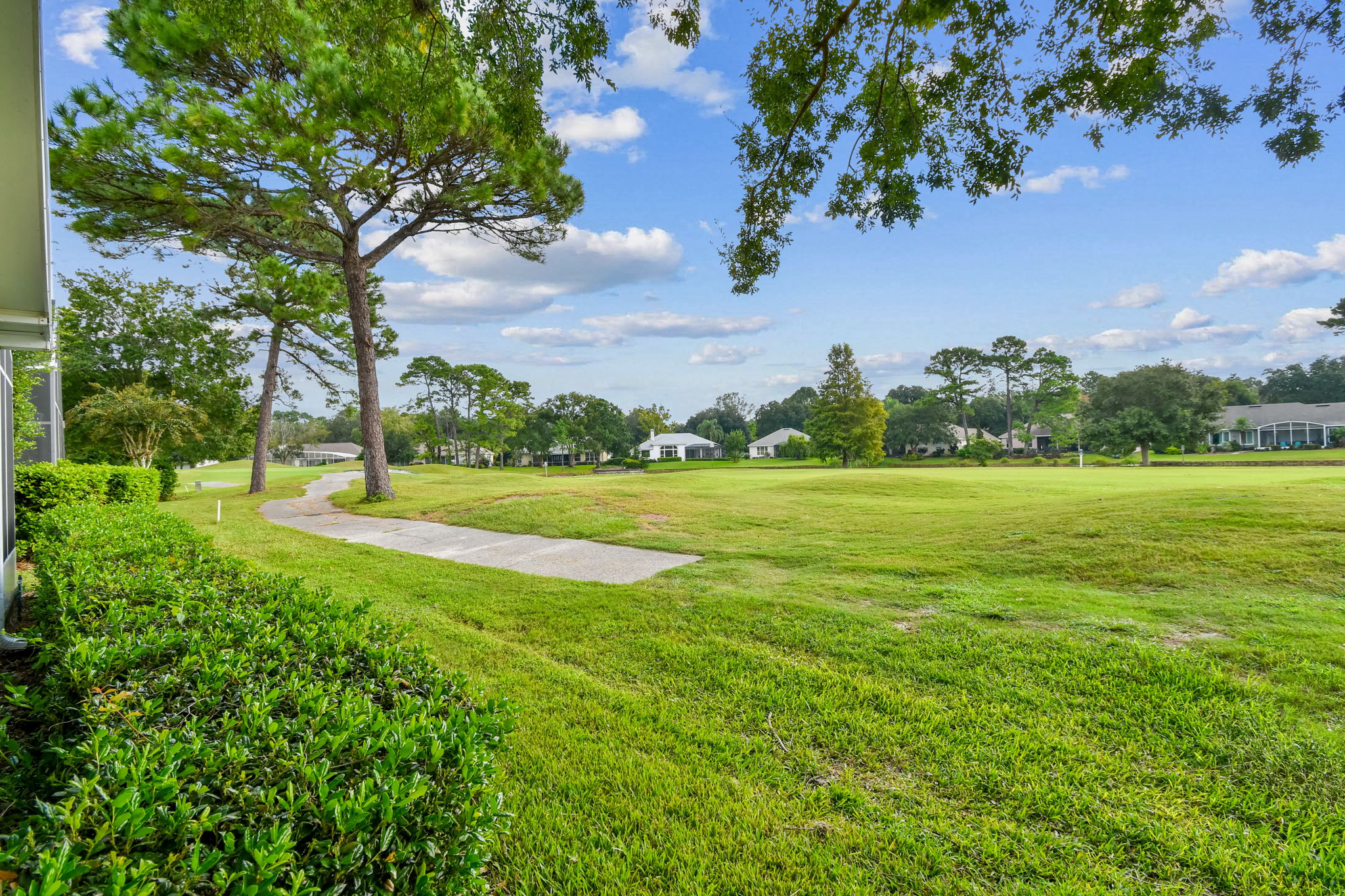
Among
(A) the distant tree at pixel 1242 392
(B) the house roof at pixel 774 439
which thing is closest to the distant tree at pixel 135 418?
(B) the house roof at pixel 774 439

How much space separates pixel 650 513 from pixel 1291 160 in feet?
30.0

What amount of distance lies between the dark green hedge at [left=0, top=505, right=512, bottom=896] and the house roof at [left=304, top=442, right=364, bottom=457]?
69.8 meters

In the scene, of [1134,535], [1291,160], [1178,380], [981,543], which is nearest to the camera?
[1291,160]

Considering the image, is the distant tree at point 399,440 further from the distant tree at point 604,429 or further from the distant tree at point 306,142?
the distant tree at point 306,142

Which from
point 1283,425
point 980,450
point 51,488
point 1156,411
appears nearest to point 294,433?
point 51,488

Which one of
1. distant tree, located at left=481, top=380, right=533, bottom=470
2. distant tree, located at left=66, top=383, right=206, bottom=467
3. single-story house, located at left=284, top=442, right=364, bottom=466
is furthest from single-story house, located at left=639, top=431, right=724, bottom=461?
distant tree, located at left=66, top=383, right=206, bottom=467

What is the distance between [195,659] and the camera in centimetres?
187

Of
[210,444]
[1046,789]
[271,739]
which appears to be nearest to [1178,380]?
[1046,789]

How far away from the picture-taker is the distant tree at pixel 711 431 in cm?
6638

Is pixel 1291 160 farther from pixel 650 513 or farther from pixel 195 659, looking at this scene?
pixel 650 513

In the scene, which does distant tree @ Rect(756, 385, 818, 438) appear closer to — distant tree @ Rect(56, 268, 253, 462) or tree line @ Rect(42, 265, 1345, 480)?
tree line @ Rect(42, 265, 1345, 480)

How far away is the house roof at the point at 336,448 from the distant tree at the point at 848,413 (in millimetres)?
52414

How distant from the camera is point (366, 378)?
13.9 meters

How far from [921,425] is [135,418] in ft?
169
